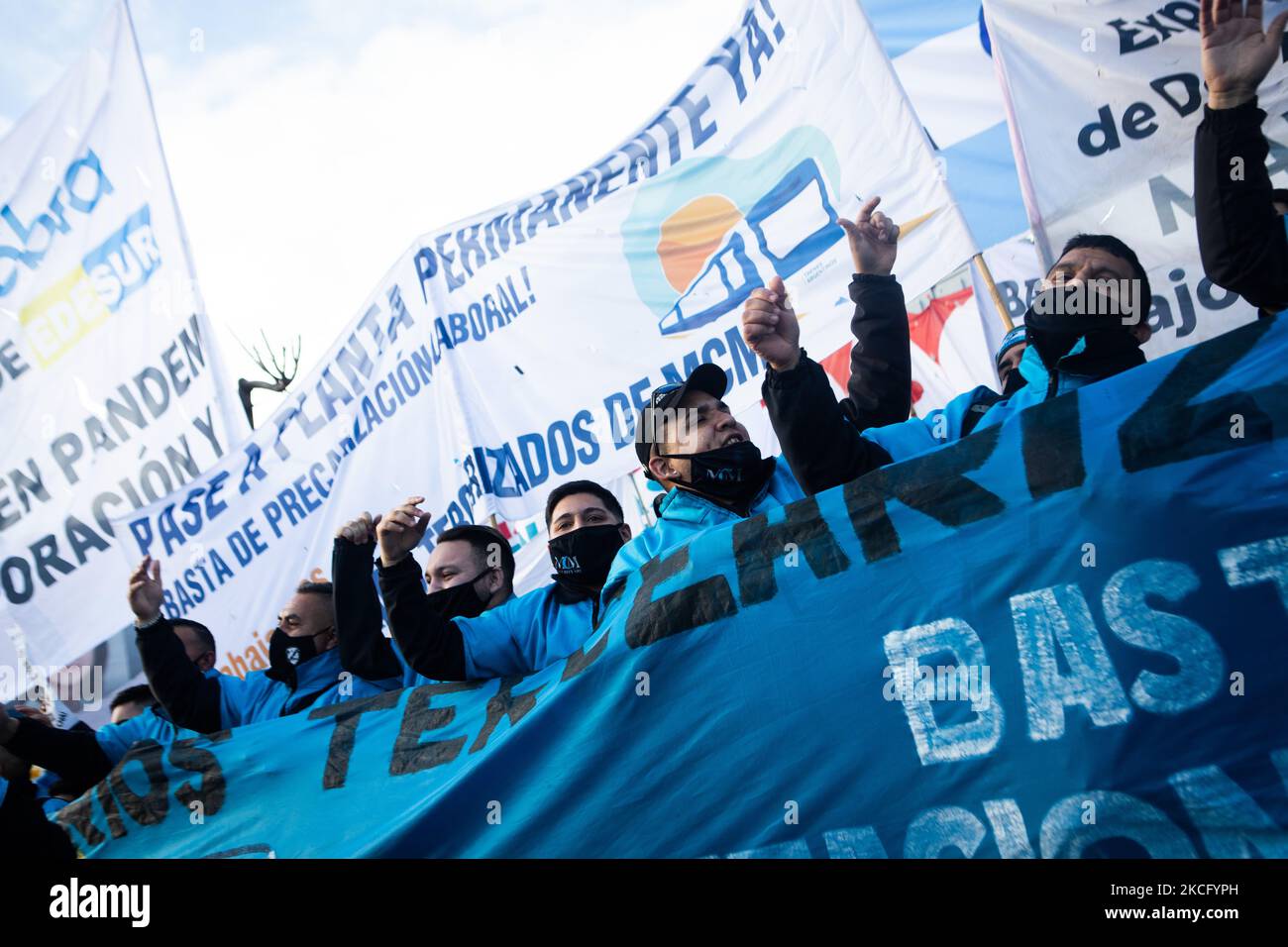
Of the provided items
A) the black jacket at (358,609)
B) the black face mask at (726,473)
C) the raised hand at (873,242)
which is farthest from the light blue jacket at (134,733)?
the raised hand at (873,242)

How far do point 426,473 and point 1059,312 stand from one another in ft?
11.3

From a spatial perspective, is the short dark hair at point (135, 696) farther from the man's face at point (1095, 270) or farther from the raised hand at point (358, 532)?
the man's face at point (1095, 270)

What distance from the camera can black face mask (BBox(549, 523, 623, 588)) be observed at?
3102mm

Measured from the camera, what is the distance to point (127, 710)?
439cm

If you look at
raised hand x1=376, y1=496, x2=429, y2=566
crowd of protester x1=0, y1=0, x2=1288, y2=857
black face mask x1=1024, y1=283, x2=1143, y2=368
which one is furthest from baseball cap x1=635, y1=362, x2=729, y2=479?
black face mask x1=1024, y1=283, x2=1143, y2=368

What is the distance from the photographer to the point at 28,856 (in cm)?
280

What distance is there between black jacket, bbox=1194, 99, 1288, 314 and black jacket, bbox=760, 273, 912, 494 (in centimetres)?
78

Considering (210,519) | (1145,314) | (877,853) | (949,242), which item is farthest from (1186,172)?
(210,519)

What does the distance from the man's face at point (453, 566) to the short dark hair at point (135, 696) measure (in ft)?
5.23

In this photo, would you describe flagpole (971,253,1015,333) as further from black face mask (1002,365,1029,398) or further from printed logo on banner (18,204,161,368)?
printed logo on banner (18,204,161,368)

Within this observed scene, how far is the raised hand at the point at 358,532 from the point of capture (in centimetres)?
318

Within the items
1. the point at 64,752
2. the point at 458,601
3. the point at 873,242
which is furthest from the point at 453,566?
the point at 873,242

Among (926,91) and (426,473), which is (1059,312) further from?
(426,473)

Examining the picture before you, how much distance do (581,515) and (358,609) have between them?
70 centimetres
